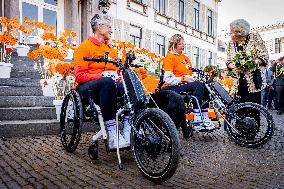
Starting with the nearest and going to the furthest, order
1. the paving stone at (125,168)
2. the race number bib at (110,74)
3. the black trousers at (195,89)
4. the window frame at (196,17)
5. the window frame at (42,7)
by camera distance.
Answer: the paving stone at (125,168), the race number bib at (110,74), the black trousers at (195,89), the window frame at (42,7), the window frame at (196,17)

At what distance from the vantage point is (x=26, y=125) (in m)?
4.96

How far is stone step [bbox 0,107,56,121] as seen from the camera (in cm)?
517

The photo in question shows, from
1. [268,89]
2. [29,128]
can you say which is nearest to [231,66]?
[29,128]

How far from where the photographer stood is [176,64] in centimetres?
539

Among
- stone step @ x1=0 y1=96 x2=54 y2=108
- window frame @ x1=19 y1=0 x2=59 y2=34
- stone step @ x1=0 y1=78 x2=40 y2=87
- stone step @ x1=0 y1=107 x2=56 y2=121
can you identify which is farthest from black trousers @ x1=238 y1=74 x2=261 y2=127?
window frame @ x1=19 y1=0 x2=59 y2=34

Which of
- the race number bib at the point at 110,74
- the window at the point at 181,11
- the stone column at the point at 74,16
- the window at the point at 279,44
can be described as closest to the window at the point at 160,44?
the window at the point at 181,11

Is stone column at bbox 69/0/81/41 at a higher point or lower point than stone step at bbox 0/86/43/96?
higher

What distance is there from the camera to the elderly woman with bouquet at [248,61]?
4.63 metres

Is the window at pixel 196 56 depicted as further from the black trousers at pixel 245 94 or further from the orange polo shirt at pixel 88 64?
the orange polo shirt at pixel 88 64

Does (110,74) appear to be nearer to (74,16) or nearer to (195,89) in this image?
(195,89)

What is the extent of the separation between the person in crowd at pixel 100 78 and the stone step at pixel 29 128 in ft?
5.64

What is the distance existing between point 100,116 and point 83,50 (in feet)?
2.90

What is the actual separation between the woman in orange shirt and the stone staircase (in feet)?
7.27

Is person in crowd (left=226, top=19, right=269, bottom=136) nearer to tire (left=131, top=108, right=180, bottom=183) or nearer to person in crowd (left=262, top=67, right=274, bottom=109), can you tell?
tire (left=131, top=108, right=180, bottom=183)
